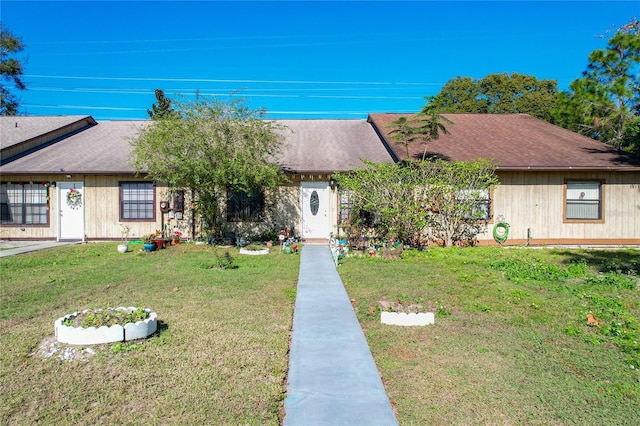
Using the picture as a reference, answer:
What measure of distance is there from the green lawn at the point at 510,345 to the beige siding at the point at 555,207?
5060 millimetres

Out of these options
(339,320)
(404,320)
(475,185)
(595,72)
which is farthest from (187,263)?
(595,72)

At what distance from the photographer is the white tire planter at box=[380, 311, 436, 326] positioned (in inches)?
232

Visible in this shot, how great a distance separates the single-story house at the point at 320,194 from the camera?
1473 centimetres

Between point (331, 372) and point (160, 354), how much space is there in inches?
72.9

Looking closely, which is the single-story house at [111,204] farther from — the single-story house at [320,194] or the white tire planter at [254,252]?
the white tire planter at [254,252]

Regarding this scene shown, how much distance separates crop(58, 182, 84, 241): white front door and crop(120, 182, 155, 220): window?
141 centimetres

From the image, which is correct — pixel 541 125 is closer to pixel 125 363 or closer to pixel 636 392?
pixel 636 392

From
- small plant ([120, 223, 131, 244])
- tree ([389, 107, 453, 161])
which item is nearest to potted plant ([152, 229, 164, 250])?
small plant ([120, 223, 131, 244])

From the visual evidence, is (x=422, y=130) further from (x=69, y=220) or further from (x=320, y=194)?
(x=69, y=220)

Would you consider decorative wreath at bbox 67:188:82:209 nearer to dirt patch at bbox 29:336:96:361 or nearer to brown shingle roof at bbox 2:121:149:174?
brown shingle roof at bbox 2:121:149:174

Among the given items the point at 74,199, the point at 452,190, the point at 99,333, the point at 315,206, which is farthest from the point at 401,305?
the point at 74,199

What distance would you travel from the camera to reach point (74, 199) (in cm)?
1521

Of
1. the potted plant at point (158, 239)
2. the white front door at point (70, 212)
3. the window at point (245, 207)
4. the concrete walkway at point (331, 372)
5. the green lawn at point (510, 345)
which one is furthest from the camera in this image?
the window at point (245, 207)

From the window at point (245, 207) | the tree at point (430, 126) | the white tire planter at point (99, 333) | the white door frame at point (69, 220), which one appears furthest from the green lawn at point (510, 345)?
the white door frame at point (69, 220)
